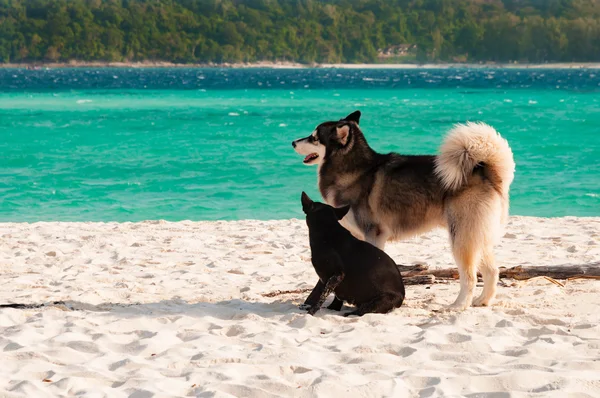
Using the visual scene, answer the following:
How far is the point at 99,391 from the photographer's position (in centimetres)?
454

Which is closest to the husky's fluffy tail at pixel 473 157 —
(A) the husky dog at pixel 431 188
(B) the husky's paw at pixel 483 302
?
(A) the husky dog at pixel 431 188

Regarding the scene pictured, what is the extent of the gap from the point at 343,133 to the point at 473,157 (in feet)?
3.74

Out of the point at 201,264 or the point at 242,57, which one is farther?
the point at 242,57

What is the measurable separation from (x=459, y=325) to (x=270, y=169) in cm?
1735

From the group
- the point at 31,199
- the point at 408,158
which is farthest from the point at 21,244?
the point at 31,199

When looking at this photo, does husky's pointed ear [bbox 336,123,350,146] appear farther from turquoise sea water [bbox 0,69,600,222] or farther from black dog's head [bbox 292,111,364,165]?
turquoise sea water [bbox 0,69,600,222]

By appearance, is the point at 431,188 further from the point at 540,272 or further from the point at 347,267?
the point at 540,272

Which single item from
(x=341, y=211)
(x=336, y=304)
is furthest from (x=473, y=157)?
(x=336, y=304)

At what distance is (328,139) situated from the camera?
22.4ft

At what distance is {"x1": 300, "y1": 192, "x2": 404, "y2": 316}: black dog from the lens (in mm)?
6332

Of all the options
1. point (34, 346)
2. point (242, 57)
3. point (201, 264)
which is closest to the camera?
point (34, 346)

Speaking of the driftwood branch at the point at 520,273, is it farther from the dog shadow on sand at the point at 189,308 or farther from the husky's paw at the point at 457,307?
the husky's paw at the point at 457,307

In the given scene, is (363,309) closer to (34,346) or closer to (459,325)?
(459,325)

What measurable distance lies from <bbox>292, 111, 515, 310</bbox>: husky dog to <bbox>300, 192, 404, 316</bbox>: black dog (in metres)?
0.33
